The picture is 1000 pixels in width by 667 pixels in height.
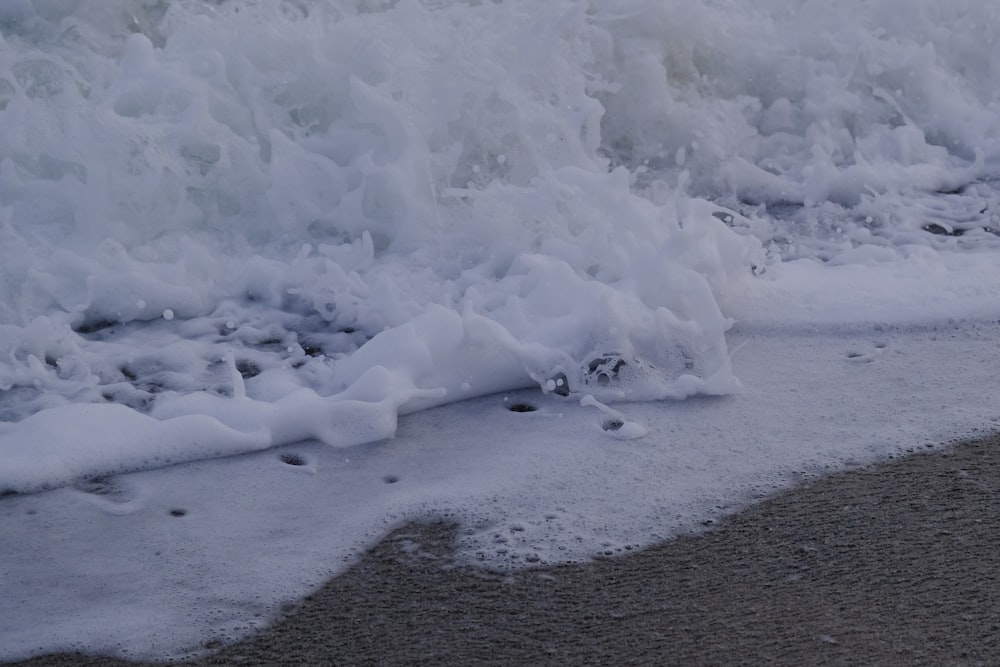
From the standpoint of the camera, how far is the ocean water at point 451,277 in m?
2.73

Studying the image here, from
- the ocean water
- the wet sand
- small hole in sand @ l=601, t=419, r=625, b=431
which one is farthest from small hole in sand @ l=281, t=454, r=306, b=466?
small hole in sand @ l=601, t=419, r=625, b=431

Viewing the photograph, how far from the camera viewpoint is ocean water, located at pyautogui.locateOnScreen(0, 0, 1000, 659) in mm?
Result: 2732

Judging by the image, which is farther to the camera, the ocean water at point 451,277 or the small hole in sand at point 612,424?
the small hole in sand at point 612,424

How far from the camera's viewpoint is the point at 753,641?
2.23 m

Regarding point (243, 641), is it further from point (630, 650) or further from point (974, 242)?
point (974, 242)

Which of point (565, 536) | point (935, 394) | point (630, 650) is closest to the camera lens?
point (630, 650)

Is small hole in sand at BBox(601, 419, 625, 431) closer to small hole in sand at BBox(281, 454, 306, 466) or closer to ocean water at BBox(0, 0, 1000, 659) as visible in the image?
ocean water at BBox(0, 0, 1000, 659)

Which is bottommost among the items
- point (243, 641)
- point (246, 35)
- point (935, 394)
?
A: point (243, 641)

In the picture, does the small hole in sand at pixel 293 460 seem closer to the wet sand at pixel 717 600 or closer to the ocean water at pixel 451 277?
the ocean water at pixel 451 277

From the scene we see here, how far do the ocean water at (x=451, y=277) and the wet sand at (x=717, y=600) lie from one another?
0.28 ft

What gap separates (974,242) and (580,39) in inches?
67.6

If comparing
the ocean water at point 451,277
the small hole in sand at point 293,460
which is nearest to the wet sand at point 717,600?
the ocean water at point 451,277

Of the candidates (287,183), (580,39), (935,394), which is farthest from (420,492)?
(580,39)

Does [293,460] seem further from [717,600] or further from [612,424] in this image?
[717,600]
